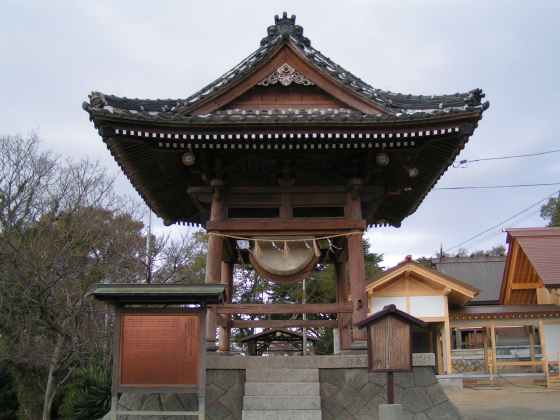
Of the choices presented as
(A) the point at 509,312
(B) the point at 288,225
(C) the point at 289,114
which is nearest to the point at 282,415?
(B) the point at 288,225

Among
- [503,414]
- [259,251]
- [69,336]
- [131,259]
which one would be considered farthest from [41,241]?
[503,414]

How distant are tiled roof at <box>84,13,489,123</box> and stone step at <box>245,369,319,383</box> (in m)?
4.10

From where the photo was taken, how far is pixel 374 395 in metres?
8.40

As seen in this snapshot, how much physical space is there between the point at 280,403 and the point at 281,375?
57 centimetres

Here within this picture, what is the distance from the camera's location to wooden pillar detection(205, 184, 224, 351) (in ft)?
29.7

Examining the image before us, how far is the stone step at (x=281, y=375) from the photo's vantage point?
8.44m

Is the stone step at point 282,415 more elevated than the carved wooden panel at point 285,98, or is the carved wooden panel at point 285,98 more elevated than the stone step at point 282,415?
the carved wooden panel at point 285,98

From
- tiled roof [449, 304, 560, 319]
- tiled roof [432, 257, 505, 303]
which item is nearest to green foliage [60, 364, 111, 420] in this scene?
tiled roof [449, 304, 560, 319]

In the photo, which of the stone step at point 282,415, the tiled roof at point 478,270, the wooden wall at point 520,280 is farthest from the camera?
the tiled roof at point 478,270

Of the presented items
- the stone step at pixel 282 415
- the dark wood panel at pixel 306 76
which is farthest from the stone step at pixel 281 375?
the dark wood panel at pixel 306 76

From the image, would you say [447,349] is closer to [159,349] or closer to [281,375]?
[281,375]

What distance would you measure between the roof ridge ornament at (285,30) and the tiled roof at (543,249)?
45.1 feet

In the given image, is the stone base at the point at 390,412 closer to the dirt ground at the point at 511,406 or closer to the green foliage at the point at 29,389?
the dirt ground at the point at 511,406

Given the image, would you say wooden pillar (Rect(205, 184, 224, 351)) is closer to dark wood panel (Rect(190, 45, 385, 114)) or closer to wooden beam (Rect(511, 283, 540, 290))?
dark wood panel (Rect(190, 45, 385, 114))
